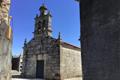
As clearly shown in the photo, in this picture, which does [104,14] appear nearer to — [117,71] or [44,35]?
[117,71]

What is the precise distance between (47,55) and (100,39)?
546 inches

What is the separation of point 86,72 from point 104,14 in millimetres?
2029

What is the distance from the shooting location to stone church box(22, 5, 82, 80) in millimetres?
17672

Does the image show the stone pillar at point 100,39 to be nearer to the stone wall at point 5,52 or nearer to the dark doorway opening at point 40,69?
the stone wall at point 5,52

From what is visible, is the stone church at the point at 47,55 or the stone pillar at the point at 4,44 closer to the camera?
the stone pillar at the point at 4,44

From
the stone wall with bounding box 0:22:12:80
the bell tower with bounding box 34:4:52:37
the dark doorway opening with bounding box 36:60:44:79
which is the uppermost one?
the bell tower with bounding box 34:4:52:37

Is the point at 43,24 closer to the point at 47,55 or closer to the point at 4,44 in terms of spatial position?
the point at 47,55

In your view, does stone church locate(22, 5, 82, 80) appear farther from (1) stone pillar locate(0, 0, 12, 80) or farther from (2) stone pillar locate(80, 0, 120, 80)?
(1) stone pillar locate(0, 0, 12, 80)

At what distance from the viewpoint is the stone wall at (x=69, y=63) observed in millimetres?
17723

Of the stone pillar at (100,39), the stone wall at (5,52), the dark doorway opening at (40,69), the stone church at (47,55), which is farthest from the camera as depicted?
the dark doorway opening at (40,69)

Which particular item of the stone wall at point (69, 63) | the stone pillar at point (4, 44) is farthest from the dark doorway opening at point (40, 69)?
the stone pillar at point (4, 44)

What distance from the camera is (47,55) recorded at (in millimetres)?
18609

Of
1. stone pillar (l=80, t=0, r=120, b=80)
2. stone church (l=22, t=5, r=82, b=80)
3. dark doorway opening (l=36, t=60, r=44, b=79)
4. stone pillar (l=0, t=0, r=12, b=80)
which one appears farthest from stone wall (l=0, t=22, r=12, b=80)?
dark doorway opening (l=36, t=60, r=44, b=79)

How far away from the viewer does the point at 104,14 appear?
5082 mm
